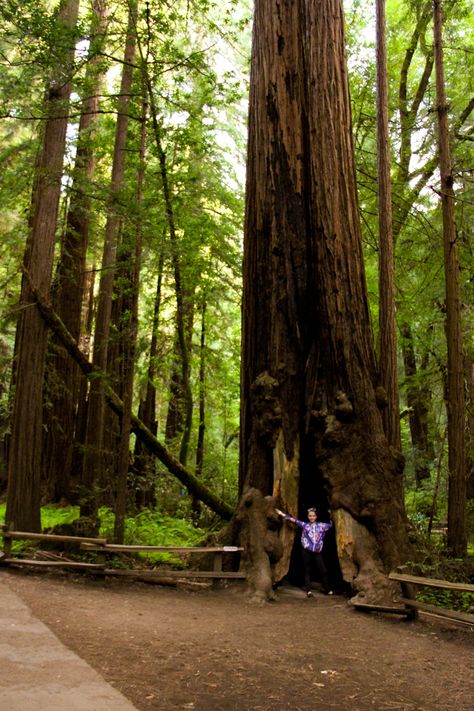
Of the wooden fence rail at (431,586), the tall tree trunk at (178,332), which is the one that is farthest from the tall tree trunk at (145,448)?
the wooden fence rail at (431,586)

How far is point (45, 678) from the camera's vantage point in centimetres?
389

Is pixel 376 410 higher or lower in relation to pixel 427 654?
higher

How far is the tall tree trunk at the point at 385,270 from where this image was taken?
373 inches

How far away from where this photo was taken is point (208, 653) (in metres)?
4.99

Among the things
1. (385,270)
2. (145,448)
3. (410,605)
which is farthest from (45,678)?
(145,448)

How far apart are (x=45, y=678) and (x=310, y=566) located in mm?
4599

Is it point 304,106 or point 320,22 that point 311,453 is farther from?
point 320,22

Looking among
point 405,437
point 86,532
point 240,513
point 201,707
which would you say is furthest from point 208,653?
point 405,437

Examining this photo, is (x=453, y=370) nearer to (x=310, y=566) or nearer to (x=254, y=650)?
(x=310, y=566)

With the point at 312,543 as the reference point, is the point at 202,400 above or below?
above

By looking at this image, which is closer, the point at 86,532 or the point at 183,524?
the point at 86,532

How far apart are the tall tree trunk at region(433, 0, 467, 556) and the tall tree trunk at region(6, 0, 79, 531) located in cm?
618

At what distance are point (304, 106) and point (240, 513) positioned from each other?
6039 mm

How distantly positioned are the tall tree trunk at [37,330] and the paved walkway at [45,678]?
4884 mm
